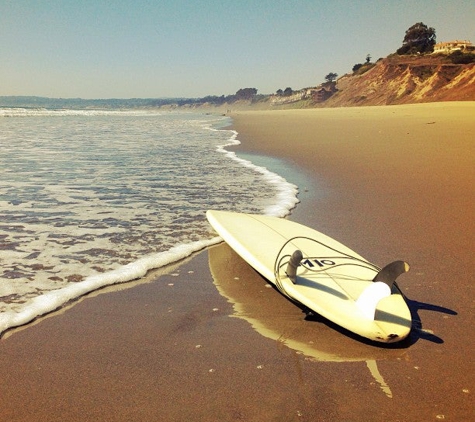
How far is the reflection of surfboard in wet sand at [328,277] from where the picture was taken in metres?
2.42

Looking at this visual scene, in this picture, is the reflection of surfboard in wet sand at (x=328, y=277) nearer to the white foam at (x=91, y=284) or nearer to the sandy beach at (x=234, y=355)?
the sandy beach at (x=234, y=355)

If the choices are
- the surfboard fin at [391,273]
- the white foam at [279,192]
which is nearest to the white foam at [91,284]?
Result: the white foam at [279,192]

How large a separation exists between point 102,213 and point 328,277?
312 cm

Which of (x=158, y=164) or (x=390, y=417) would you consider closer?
(x=390, y=417)

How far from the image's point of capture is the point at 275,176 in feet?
26.3

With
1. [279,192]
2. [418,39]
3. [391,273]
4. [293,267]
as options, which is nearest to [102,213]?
[279,192]

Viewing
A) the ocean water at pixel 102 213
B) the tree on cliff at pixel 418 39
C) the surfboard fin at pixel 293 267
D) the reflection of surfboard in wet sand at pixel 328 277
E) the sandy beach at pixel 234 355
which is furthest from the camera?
the tree on cliff at pixel 418 39

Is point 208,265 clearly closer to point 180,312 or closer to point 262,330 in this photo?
point 180,312

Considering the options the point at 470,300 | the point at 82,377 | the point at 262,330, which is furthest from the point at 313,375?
the point at 470,300

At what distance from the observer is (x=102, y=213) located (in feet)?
17.0

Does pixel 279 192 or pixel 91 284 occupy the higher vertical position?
pixel 91 284

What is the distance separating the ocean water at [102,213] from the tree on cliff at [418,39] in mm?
64565

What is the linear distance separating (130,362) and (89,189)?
4.68 metres

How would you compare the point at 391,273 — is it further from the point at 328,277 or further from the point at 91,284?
the point at 91,284
